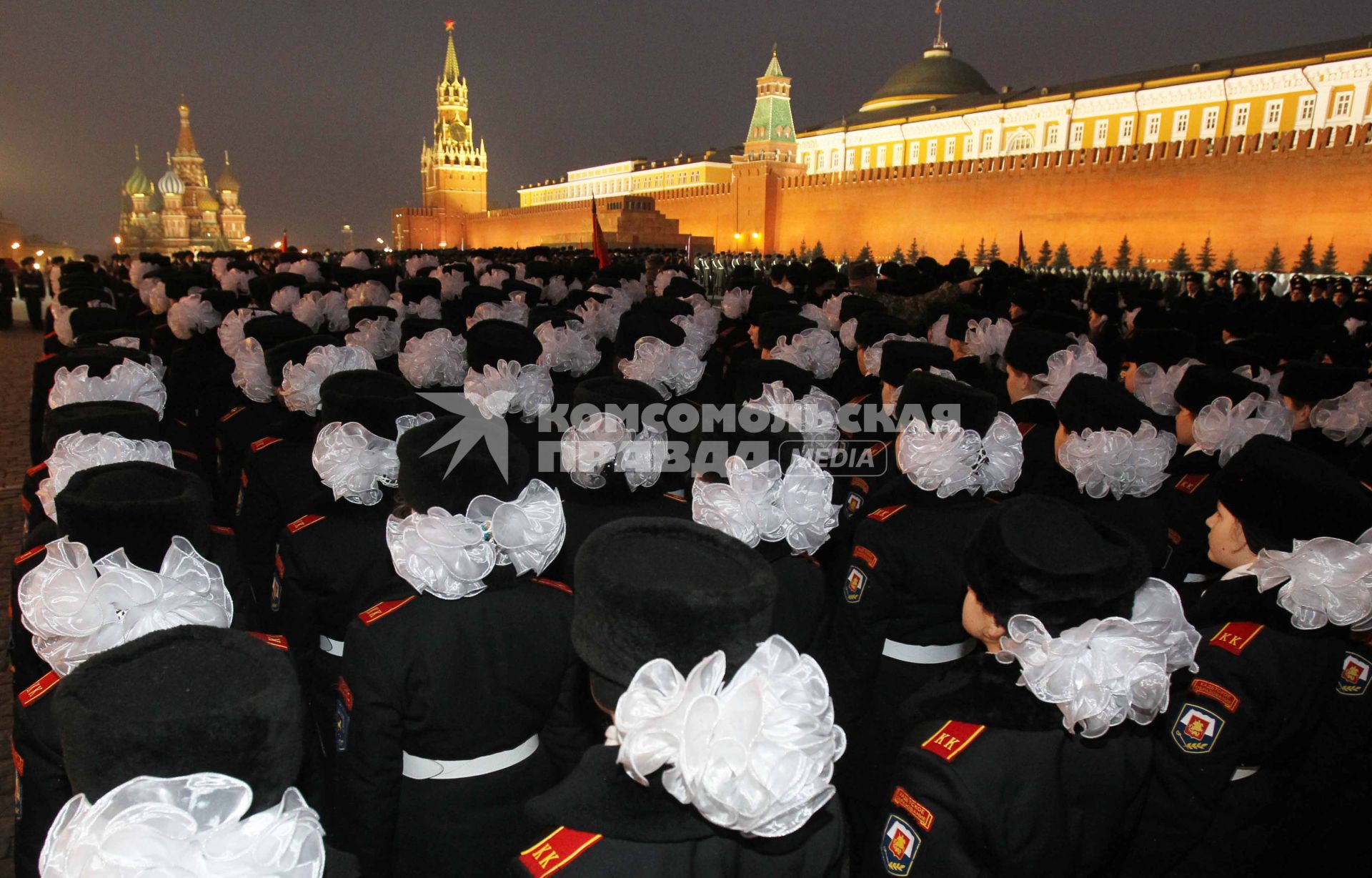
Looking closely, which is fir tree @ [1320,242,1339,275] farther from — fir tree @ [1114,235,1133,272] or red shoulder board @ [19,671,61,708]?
red shoulder board @ [19,671,61,708]

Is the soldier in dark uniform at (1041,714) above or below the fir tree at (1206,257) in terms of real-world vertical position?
below

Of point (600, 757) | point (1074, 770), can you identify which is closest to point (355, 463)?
point (600, 757)

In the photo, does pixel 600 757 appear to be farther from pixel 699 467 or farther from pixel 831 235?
pixel 831 235

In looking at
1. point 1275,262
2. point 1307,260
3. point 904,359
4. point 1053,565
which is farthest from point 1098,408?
point 1275,262

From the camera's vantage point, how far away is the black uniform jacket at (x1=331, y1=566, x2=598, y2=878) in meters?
2.00

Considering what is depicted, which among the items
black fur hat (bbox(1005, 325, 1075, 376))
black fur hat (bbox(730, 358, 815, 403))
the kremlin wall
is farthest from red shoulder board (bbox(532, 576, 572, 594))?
the kremlin wall

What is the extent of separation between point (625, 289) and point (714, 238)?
37676 millimetres

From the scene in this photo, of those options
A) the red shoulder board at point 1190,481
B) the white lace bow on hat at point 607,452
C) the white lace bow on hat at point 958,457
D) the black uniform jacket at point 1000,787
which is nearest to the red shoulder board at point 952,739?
the black uniform jacket at point 1000,787

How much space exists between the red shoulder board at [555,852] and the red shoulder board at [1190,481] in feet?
10.9

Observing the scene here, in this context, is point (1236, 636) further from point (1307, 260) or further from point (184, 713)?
point (1307, 260)

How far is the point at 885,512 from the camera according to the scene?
2.86 meters

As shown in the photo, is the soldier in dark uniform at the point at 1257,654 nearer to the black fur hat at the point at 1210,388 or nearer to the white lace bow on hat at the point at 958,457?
Result: the white lace bow on hat at the point at 958,457

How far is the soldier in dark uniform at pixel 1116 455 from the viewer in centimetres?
312

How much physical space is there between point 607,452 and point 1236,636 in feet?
5.99
